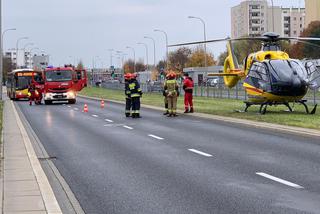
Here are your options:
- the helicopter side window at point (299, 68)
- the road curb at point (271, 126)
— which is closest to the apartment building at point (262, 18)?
the helicopter side window at point (299, 68)

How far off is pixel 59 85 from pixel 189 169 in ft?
109

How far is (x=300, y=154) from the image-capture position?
12867mm

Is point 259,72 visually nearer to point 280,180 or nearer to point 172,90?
point 172,90

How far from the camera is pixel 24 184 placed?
9.46 m

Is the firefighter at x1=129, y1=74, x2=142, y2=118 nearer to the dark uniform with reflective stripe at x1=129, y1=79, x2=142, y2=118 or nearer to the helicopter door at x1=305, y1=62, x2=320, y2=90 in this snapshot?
the dark uniform with reflective stripe at x1=129, y1=79, x2=142, y2=118

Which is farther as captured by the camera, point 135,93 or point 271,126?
point 135,93

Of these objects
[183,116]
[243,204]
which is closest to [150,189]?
[243,204]

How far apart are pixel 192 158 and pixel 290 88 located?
41.5ft

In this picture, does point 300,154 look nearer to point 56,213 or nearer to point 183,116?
point 56,213

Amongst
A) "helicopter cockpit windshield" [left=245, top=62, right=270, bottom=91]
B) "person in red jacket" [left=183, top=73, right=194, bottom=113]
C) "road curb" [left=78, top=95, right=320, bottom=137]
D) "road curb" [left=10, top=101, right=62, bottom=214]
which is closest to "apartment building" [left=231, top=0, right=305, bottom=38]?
"person in red jacket" [left=183, top=73, right=194, bottom=113]

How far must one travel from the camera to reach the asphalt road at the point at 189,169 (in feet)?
26.2

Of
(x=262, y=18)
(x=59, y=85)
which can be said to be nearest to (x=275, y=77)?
(x=59, y=85)

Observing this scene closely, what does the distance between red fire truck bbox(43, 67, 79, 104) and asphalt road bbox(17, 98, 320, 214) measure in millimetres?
24102

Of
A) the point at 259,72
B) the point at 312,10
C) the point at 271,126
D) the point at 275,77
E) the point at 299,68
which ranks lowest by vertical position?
the point at 271,126
